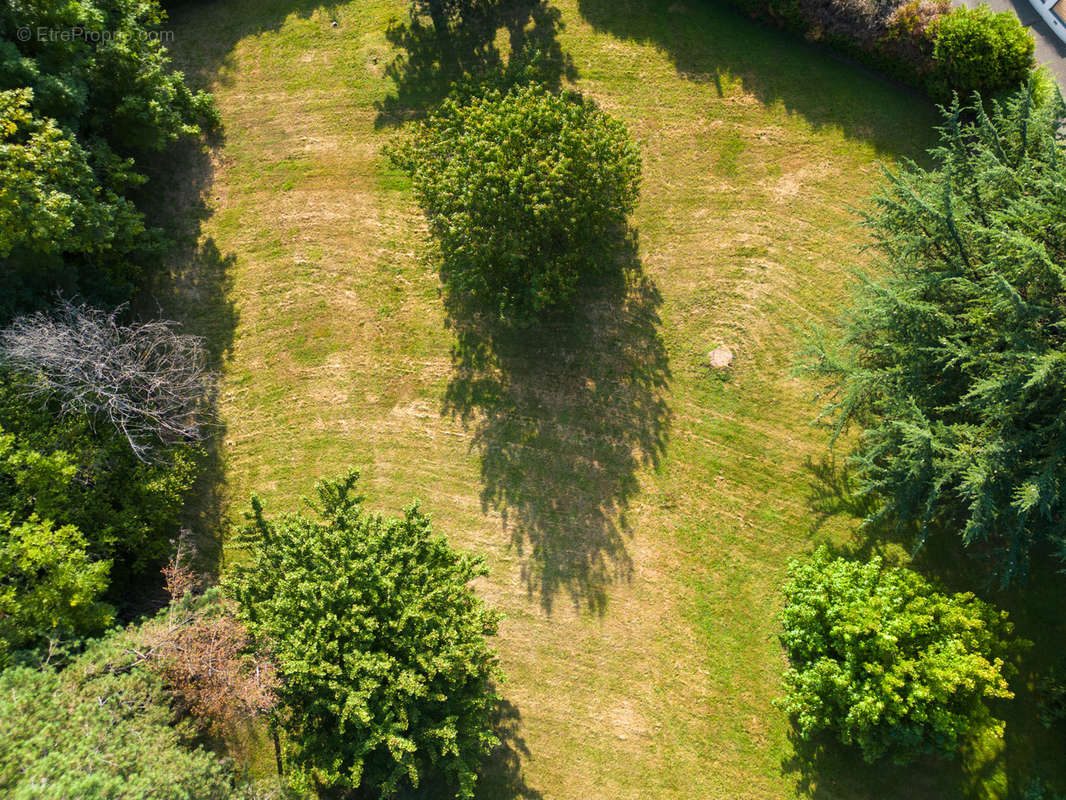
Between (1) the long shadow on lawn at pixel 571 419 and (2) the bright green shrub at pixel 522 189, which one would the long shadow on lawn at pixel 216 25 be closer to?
(2) the bright green shrub at pixel 522 189

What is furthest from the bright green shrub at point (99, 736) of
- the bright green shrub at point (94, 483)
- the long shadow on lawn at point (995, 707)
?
the long shadow on lawn at point (995, 707)

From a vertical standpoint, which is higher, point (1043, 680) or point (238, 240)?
point (238, 240)

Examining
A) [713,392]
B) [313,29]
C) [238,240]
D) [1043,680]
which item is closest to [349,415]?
[238,240]

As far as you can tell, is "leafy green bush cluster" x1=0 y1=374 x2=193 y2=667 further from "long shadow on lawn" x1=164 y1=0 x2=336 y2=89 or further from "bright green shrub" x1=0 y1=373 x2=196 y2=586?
"long shadow on lawn" x1=164 y1=0 x2=336 y2=89

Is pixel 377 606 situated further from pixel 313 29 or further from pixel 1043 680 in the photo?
pixel 313 29

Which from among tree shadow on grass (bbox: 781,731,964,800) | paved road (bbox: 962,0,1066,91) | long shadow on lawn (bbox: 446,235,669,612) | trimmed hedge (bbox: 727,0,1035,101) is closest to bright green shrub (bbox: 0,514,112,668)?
long shadow on lawn (bbox: 446,235,669,612)

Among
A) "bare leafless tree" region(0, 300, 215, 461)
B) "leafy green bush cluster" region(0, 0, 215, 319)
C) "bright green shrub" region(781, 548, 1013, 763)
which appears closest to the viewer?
"bright green shrub" region(781, 548, 1013, 763)
